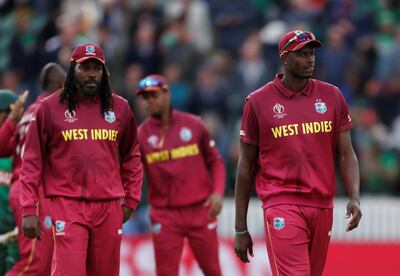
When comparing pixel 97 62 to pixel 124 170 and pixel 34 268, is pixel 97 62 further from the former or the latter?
pixel 34 268

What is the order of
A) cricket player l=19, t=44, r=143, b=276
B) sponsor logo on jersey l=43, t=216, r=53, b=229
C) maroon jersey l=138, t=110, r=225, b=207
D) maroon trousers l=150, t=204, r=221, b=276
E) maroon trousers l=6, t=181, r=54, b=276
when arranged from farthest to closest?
maroon jersey l=138, t=110, r=225, b=207 < maroon trousers l=150, t=204, r=221, b=276 < maroon trousers l=6, t=181, r=54, b=276 < sponsor logo on jersey l=43, t=216, r=53, b=229 < cricket player l=19, t=44, r=143, b=276

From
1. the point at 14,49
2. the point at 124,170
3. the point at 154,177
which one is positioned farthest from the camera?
the point at 14,49

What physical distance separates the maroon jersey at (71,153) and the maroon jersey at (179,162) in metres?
2.85

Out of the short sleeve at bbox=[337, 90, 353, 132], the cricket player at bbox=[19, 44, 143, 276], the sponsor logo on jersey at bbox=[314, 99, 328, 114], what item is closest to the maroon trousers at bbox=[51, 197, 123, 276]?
the cricket player at bbox=[19, 44, 143, 276]

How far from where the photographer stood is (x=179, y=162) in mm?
13023

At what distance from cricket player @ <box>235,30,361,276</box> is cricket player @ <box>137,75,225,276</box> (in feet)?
10.2

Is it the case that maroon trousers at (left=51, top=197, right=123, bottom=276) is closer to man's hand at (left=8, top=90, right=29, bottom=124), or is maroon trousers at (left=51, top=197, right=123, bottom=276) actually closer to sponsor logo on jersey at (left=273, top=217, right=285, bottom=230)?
sponsor logo on jersey at (left=273, top=217, right=285, bottom=230)

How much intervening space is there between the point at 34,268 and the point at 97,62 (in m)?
2.62

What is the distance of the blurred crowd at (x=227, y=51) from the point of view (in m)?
18.5

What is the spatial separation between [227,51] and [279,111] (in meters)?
10.4

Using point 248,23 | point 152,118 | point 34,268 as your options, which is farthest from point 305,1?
point 34,268

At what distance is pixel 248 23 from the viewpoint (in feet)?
65.7

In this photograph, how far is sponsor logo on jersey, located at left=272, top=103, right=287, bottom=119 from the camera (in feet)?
31.5

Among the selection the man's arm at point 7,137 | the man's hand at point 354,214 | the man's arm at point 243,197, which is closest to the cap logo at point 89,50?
the man's arm at point 243,197
